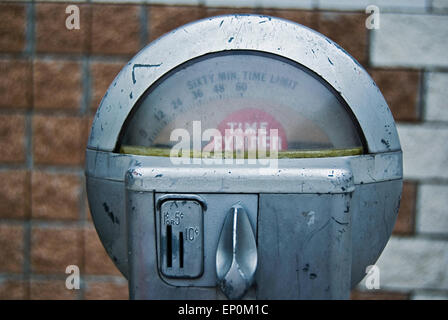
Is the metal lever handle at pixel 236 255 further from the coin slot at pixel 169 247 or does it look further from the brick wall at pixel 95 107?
the brick wall at pixel 95 107

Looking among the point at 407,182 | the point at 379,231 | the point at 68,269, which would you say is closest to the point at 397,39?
the point at 407,182

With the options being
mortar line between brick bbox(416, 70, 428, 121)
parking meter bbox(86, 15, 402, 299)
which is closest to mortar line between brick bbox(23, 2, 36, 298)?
parking meter bbox(86, 15, 402, 299)

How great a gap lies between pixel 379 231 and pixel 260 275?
0.33 metres

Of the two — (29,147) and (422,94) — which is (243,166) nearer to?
(422,94)

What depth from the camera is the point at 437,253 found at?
188 centimetres

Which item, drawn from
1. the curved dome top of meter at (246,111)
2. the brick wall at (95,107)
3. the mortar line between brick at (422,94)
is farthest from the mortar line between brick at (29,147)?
the mortar line between brick at (422,94)

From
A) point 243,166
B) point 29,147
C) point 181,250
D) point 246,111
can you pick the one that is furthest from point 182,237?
point 29,147

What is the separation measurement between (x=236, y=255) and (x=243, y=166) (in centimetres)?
15

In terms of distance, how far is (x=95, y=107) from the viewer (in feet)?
6.21

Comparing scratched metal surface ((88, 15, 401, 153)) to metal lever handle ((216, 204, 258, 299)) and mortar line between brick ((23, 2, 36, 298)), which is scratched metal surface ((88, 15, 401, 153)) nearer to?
metal lever handle ((216, 204, 258, 299))

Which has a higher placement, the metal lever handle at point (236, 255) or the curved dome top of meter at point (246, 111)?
the curved dome top of meter at point (246, 111)

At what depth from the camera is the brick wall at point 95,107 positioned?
71.1 inches

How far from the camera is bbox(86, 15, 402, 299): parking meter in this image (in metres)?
0.82
